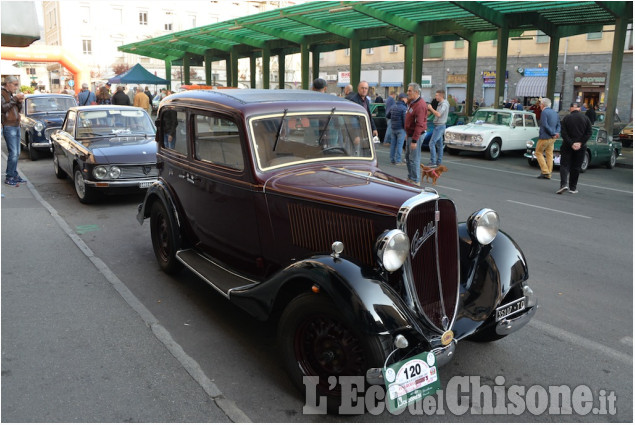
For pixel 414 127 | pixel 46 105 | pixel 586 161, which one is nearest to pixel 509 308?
pixel 414 127

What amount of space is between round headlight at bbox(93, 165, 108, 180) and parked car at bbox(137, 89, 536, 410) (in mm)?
3453

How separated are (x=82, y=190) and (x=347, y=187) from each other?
6.41m

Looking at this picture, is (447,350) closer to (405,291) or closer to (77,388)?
(405,291)

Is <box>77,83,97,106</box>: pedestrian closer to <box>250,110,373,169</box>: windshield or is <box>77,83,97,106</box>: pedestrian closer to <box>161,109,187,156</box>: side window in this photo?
<box>161,109,187,156</box>: side window

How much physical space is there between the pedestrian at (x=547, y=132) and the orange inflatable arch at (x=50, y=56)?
28.2 m

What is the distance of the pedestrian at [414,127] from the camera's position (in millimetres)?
10047

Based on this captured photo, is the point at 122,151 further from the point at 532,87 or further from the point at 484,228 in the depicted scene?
the point at 532,87

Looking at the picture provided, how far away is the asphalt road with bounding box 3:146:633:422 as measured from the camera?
3.29 meters

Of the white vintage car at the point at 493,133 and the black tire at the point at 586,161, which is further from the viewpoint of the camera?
the white vintage car at the point at 493,133

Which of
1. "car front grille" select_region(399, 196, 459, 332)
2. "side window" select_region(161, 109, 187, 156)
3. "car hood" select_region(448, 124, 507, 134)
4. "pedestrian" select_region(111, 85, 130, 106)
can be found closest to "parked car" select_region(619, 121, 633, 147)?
"car hood" select_region(448, 124, 507, 134)

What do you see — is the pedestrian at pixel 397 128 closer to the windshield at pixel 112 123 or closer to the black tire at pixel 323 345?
the windshield at pixel 112 123

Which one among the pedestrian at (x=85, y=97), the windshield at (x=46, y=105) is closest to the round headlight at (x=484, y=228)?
the windshield at (x=46, y=105)

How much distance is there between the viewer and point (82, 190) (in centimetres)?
859

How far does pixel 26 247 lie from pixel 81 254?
80 cm
